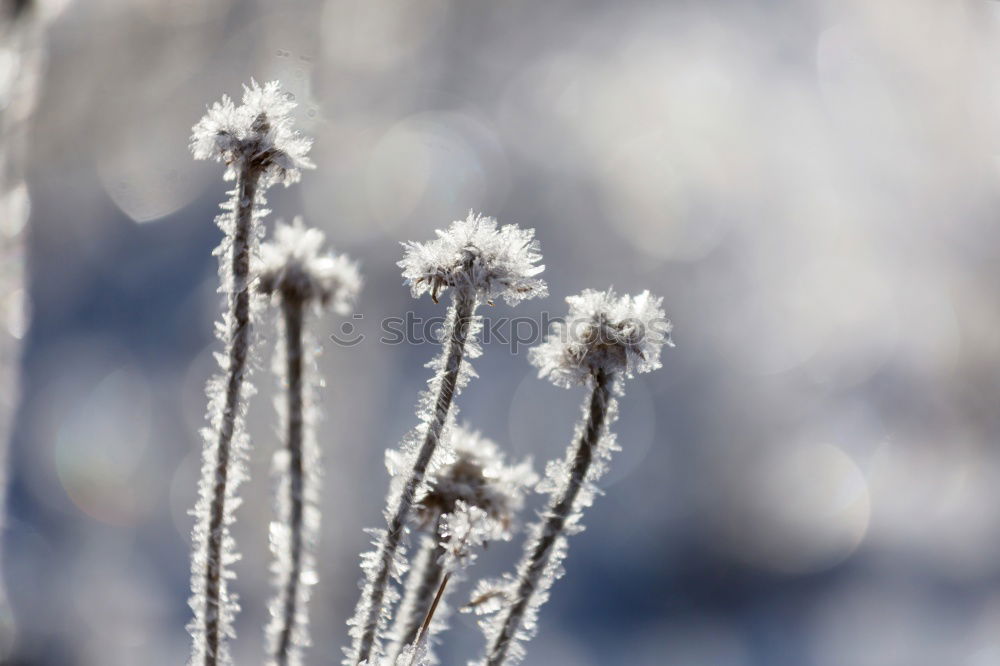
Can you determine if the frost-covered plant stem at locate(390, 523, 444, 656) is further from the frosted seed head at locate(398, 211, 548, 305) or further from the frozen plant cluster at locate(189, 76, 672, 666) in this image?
the frosted seed head at locate(398, 211, 548, 305)

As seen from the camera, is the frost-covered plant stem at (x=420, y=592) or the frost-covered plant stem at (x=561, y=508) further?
the frost-covered plant stem at (x=420, y=592)

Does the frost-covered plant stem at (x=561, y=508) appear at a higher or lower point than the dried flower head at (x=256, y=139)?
lower

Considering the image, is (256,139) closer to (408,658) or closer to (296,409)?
(296,409)

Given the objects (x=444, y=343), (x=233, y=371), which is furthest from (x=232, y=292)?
(x=444, y=343)

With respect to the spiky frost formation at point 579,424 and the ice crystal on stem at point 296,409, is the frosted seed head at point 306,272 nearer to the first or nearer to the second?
the ice crystal on stem at point 296,409

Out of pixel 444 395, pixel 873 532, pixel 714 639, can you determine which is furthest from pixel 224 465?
pixel 714 639

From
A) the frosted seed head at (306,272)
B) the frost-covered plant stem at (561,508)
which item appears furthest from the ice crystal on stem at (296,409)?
the frost-covered plant stem at (561,508)

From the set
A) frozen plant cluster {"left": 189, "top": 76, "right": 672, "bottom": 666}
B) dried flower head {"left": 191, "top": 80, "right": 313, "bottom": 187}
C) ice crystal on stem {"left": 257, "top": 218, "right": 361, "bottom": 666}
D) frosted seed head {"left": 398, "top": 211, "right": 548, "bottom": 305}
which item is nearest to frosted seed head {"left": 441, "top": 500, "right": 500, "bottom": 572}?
frozen plant cluster {"left": 189, "top": 76, "right": 672, "bottom": 666}
